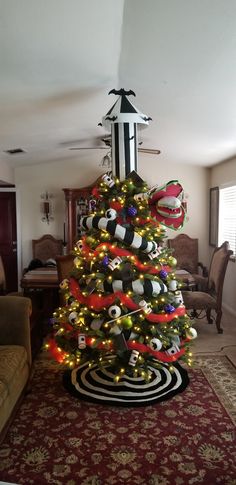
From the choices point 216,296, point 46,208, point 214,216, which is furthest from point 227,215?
point 46,208

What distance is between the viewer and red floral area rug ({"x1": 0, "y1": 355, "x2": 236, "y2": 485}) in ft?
6.10

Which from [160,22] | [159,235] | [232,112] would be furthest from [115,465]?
[232,112]

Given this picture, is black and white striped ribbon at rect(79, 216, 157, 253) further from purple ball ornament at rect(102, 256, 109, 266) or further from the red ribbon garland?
the red ribbon garland

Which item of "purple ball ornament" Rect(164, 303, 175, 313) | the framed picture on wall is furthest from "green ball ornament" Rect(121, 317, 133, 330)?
the framed picture on wall

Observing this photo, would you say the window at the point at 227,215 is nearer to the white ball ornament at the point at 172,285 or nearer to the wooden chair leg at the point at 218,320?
the wooden chair leg at the point at 218,320

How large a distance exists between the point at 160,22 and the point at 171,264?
166 centimetres

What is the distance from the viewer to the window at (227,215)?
4.83 metres

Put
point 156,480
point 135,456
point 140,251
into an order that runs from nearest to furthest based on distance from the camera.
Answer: point 156,480, point 135,456, point 140,251

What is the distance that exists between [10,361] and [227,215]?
3.90 metres

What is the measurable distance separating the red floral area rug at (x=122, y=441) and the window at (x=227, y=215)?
8.39ft

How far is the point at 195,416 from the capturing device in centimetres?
239

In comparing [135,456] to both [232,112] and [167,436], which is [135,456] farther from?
[232,112]

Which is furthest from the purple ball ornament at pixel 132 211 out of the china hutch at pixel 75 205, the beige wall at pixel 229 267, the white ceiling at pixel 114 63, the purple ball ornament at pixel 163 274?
the china hutch at pixel 75 205

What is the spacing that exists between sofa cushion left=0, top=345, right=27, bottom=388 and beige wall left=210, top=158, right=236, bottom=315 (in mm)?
3185
